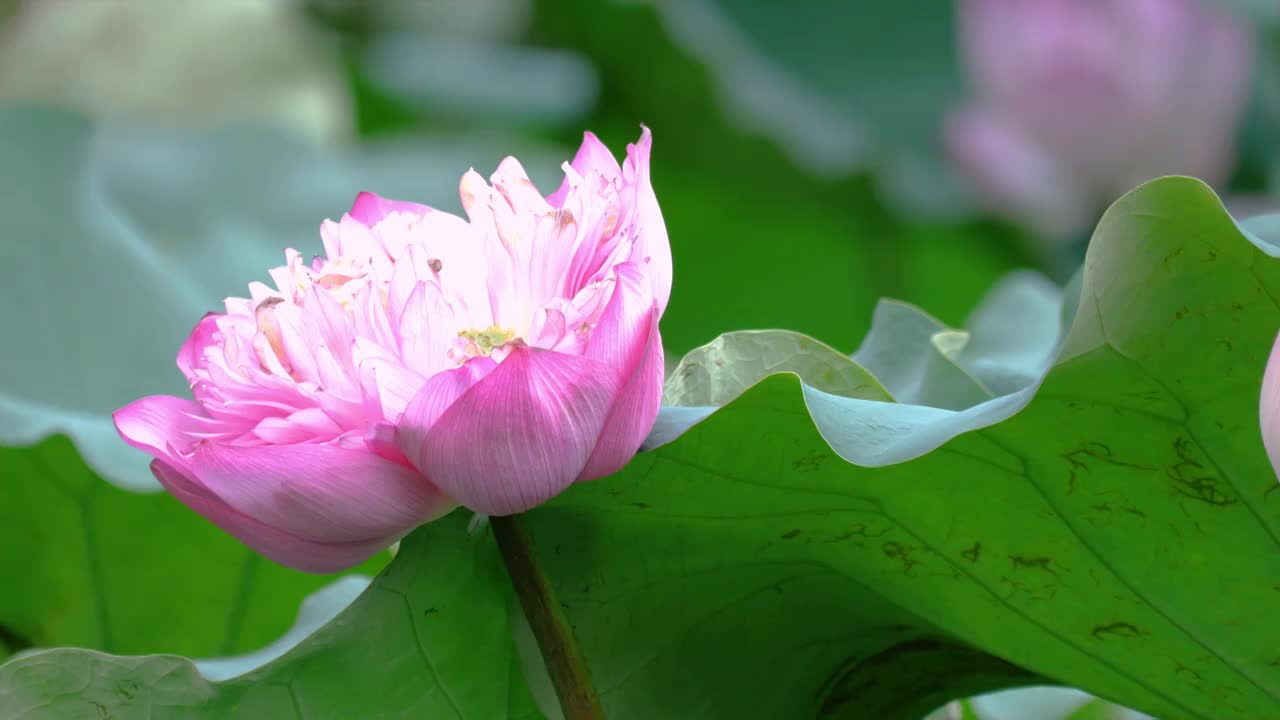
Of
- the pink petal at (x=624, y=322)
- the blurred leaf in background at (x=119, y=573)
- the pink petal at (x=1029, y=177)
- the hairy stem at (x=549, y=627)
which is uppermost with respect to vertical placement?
the pink petal at (x=624, y=322)

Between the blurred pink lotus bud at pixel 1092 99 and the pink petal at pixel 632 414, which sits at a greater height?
the pink petal at pixel 632 414

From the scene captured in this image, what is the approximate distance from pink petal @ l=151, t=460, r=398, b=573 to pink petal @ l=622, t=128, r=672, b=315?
0.10m

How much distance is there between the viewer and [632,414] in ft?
1.30

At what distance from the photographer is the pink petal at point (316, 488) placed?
377 mm

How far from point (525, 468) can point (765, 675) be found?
0.14 metres

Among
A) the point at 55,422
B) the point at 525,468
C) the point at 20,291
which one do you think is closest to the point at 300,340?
the point at 525,468

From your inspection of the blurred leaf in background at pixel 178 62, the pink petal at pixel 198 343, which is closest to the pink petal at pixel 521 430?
the pink petal at pixel 198 343

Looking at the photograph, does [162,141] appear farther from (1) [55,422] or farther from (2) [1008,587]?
(2) [1008,587]

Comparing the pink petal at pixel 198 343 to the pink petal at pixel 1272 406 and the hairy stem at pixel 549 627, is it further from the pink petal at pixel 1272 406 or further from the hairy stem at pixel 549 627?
the pink petal at pixel 1272 406

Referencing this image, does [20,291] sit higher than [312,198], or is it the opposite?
[20,291]

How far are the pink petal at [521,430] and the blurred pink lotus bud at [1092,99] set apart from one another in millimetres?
1443

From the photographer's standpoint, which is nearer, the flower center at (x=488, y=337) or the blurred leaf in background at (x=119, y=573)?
the flower center at (x=488, y=337)

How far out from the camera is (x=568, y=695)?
43cm

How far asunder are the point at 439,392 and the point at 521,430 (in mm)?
23
